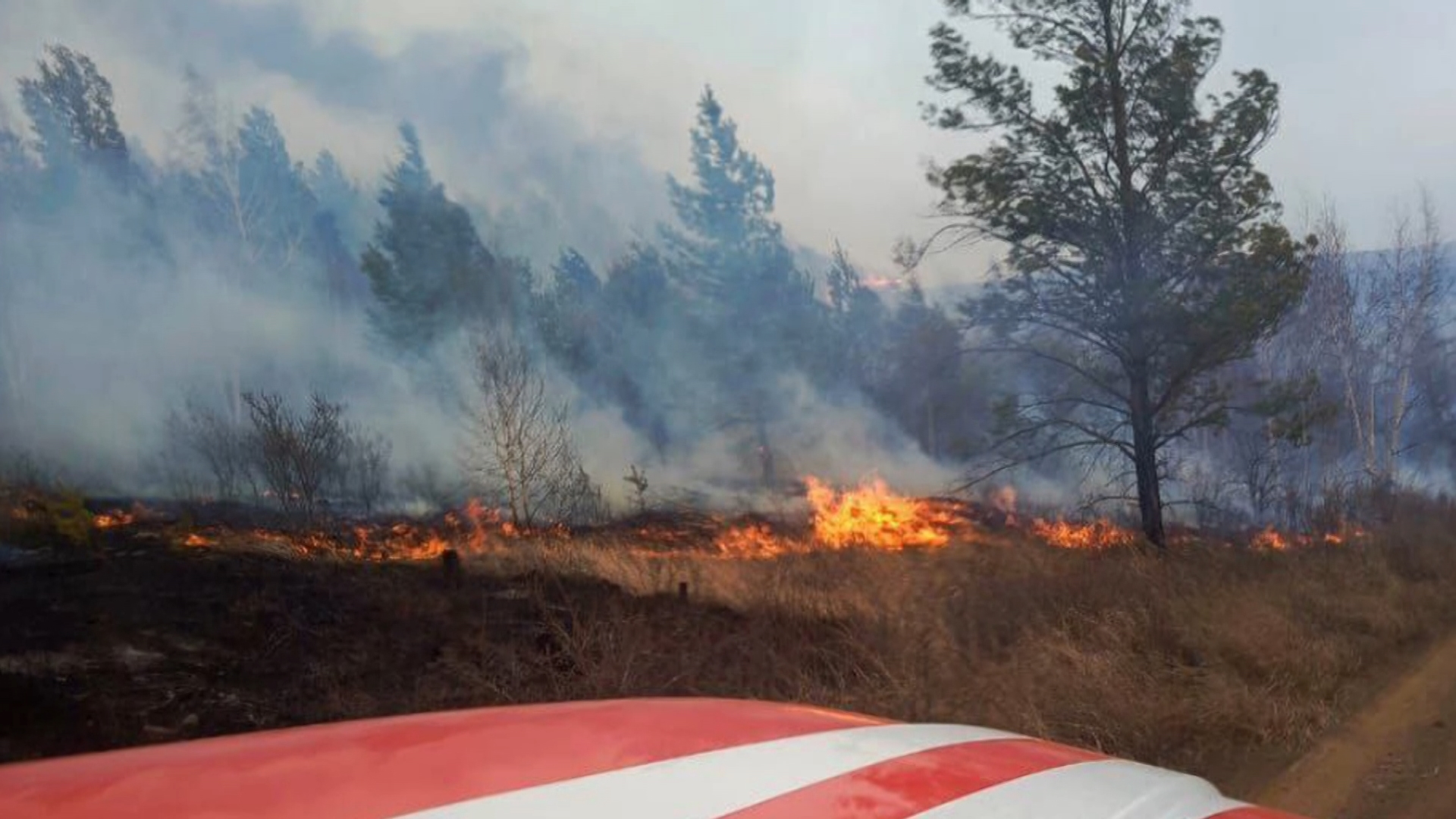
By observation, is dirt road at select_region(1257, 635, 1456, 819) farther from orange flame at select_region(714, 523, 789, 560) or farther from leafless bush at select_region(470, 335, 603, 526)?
leafless bush at select_region(470, 335, 603, 526)

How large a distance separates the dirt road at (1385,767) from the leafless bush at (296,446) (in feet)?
22.2

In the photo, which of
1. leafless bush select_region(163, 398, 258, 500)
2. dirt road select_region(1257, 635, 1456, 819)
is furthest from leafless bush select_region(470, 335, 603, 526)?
dirt road select_region(1257, 635, 1456, 819)

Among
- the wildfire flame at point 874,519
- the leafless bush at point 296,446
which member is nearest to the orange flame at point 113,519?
the leafless bush at point 296,446

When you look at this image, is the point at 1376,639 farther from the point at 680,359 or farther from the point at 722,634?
the point at 680,359

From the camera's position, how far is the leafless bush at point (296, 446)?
7711mm

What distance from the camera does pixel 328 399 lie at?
8.23m

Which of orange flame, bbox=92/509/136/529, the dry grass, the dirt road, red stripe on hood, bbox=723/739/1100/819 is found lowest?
the dirt road

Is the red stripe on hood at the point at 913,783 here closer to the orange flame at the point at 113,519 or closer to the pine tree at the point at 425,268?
the orange flame at the point at 113,519

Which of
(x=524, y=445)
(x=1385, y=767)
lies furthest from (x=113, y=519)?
(x=1385, y=767)

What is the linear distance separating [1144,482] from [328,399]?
1136 centimetres

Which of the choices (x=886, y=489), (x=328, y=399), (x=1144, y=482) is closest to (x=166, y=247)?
(x=328, y=399)

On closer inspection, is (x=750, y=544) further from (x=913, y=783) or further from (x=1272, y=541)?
(x=1272, y=541)

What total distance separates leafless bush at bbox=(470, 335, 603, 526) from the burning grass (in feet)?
1.21

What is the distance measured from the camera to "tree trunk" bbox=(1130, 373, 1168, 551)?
14.4 meters
